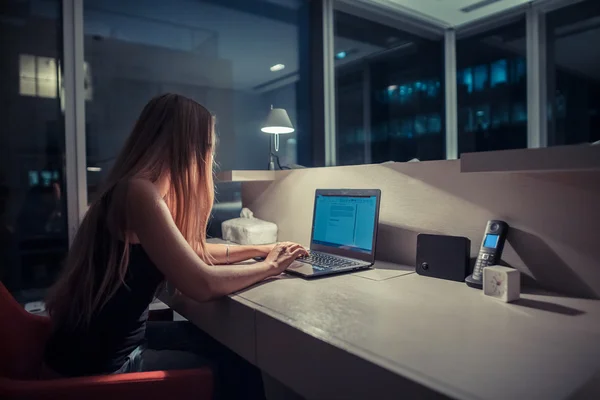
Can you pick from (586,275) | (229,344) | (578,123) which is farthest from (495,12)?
(229,344)

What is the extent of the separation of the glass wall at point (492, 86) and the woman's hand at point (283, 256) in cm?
297

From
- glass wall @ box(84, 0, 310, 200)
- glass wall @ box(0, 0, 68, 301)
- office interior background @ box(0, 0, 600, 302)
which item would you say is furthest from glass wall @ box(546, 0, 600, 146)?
glass wall @ box(0, 0, 68, 301)

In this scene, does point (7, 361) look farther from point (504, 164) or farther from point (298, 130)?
point (298, 130)

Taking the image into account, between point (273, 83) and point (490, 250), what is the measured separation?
2.26m

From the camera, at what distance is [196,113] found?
121 cm

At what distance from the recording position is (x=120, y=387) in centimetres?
80

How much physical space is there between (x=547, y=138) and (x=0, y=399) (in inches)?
161

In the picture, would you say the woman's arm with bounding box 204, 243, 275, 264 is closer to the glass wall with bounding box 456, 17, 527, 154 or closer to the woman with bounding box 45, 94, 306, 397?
the woman with bounding box 45, 94, 306, 397

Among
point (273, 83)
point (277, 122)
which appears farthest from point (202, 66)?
point (277, 122)

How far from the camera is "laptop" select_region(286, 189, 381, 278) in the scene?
1.33m

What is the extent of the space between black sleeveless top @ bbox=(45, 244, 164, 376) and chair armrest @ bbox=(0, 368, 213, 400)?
0.56 feet

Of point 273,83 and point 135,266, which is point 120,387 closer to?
point 135,266

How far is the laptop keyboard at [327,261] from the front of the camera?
1325 mm

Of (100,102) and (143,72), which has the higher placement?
(143,72)
